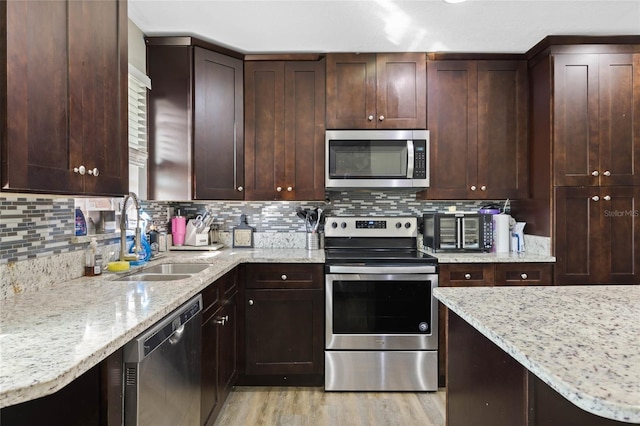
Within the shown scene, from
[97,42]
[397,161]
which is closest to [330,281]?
[397,161]

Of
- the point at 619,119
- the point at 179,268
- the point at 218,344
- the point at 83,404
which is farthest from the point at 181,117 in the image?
the point at 619,119

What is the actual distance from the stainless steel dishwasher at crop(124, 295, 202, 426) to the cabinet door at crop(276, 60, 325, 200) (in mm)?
1342

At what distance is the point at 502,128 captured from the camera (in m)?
2.83

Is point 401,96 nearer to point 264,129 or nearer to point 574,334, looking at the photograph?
point 264,129

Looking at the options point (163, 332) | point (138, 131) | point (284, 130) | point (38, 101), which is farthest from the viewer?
point (284, 130)

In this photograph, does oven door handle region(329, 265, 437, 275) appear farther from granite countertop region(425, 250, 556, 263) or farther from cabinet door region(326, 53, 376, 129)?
cabinet door region(326, 53, 376, 129)

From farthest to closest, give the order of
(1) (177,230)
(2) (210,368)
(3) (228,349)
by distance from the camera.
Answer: (1) (177,230), (3) (228,349), (2) (210,368)

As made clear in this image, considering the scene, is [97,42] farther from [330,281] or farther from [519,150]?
[519,150]

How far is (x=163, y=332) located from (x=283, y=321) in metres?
1.35

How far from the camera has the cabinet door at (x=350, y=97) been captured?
2.81 meters

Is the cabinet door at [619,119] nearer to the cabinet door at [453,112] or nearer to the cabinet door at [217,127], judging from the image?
the cabinet door at [453,112]

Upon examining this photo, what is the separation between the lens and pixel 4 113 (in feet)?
3.16

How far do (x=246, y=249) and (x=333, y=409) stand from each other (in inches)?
53.3

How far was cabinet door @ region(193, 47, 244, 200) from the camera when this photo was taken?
2.63 m
